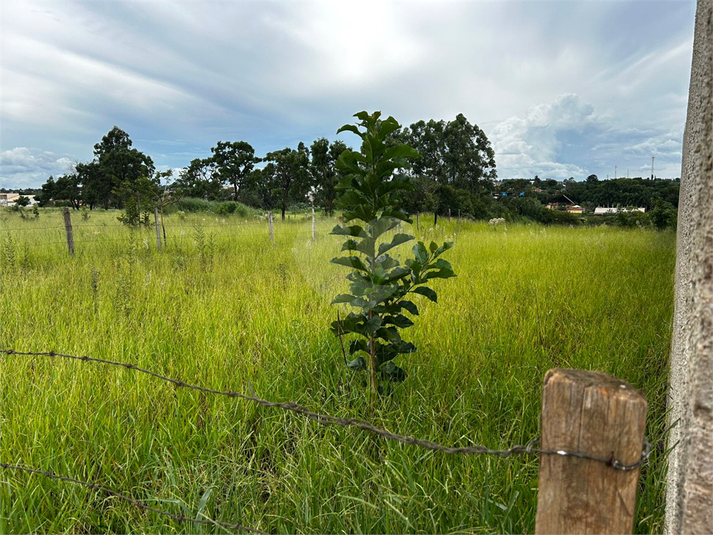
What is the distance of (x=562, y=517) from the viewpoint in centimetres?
88

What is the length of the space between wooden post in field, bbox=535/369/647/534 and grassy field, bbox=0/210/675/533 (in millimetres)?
824

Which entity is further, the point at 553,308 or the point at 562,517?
the point at 553,308

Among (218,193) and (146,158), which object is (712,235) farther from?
(146,158)

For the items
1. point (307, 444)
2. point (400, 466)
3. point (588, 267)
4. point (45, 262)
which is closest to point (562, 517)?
point (400, 466)

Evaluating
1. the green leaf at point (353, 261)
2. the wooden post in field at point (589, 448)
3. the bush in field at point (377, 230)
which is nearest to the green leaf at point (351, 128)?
the bush in field at point (377, 230)

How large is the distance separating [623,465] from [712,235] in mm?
556

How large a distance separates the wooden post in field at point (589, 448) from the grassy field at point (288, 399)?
824 millimetres

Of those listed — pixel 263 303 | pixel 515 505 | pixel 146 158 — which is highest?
pixel 146 158

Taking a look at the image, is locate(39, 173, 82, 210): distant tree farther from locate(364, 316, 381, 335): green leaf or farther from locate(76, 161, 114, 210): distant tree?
locate(364, 316, 381, 335): green leaf

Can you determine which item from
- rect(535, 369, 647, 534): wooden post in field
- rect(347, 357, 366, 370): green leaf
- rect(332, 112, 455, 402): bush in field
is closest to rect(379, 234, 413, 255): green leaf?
rect(332, 112, 455, 402): bush in field

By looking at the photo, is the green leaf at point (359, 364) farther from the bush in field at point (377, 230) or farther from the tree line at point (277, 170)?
the tree line at point (277, 170)

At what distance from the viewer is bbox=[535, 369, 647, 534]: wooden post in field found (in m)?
0.81

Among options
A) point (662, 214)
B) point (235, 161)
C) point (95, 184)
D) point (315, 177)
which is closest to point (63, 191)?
point (95, 184)

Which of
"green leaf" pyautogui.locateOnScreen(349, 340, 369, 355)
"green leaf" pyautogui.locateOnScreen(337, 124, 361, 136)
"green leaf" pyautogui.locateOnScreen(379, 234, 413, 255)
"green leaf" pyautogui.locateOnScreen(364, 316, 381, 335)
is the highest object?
"green leaf" pyautogui.locateOnScreen(337, 124, 361, 136)
